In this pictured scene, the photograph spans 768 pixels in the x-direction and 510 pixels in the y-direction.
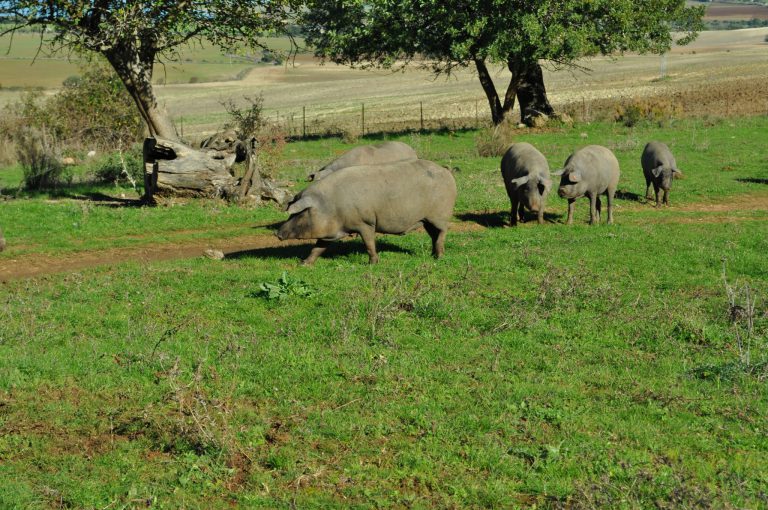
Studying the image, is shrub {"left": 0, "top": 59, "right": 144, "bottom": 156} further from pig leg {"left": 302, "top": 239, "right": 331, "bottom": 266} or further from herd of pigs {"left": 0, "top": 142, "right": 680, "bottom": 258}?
pig leg {"left": 302, "top": 239, "right": 331, "bottom": 266}

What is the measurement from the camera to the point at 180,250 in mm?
17797

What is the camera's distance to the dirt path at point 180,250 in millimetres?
16359

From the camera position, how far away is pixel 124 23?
2139cm

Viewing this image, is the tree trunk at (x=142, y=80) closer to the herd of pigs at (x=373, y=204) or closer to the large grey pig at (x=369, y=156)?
the large grey pig at (x=369, y=156)

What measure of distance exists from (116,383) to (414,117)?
4549 cm

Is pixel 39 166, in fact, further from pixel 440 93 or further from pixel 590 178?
pixel 440 93

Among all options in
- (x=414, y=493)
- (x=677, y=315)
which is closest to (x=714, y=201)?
(x=677, y=315)

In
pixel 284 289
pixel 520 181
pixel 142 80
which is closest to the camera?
pixel 284 289

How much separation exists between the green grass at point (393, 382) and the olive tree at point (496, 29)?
65.9 ft

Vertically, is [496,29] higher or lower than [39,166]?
higher

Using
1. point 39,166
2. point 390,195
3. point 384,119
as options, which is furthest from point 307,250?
point 384,119

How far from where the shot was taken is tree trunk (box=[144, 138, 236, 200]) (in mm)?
21750

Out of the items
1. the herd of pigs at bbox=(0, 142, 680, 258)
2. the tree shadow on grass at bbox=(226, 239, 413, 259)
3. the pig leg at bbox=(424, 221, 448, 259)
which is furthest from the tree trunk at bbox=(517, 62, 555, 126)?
the herd of pigs at bbox=(0, 142, 680, 258)

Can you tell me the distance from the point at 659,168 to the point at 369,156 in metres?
8.14
